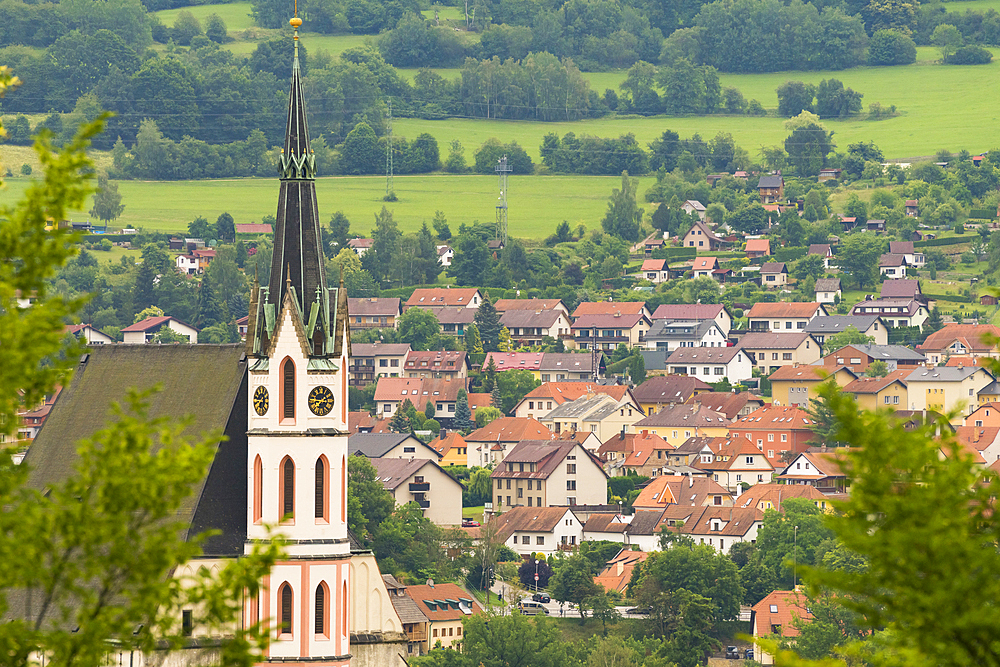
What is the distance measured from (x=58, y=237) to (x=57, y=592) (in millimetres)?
3278

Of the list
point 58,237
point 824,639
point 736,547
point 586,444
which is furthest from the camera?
point 586,444

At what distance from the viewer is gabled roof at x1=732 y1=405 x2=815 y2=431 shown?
176 meters

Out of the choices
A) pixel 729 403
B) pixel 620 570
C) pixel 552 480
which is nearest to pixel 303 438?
pixel 620 570

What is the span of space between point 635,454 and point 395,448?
21.9 meters

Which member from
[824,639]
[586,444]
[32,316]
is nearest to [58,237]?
[32,316]

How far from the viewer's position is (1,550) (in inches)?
742

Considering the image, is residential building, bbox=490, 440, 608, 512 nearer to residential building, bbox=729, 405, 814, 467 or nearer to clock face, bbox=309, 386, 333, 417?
residential building, bbox=729, 405, 814, 467

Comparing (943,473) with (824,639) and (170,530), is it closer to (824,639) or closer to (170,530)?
(170,530)

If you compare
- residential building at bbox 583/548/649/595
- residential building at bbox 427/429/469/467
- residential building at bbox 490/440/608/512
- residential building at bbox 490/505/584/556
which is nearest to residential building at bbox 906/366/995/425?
residential building at bbox 490/440/608/512

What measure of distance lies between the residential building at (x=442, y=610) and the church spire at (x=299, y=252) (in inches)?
2309

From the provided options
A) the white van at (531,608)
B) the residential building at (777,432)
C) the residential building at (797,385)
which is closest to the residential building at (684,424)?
the residential building at (777,432)

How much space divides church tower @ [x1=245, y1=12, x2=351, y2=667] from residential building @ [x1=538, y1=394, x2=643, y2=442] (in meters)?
132

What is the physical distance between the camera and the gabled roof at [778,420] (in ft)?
578

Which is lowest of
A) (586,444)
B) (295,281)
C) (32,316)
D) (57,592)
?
(57,592)
